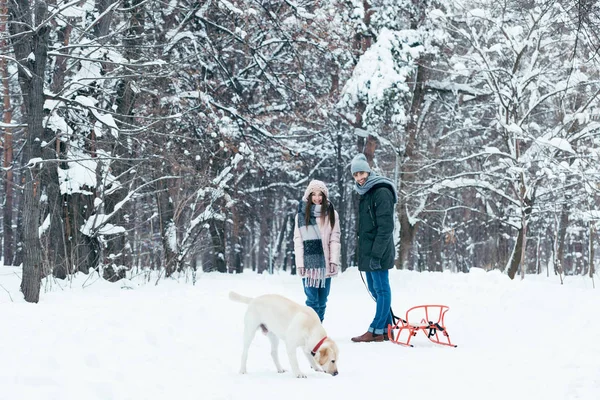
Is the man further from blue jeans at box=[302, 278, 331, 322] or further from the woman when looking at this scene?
blue jeans at box=[302, 278, 331, 322]

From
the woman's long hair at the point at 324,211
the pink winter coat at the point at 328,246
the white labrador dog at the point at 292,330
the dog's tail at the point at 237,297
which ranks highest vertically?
the woman's long hair at the point at 324,211

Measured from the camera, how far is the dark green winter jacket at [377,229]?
775 cm

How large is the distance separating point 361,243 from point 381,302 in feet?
2.47

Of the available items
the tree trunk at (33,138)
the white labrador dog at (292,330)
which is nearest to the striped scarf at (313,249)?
the white labrador dog at (292,330)

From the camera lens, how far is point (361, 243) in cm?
796

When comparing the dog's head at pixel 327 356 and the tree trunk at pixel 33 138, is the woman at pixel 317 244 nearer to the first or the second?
the dog's head at pixel 327 356

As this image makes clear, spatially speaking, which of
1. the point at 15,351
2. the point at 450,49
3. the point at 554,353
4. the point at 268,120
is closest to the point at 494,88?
the point at 450,49

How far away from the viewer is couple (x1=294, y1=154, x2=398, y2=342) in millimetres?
7754

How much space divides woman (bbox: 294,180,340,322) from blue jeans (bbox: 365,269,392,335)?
52 cm

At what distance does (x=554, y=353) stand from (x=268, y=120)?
1247cm

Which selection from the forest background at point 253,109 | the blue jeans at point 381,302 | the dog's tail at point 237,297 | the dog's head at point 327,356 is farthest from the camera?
the forest background at point 253,109

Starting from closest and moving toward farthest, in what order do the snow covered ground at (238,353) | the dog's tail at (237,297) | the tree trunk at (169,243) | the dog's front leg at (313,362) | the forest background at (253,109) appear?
the snow covered ground at (238,353), the dog's front leg at (313,362), the dog's tail at (237,297), the forest background at (253,109), the tree trunk at (169,243)

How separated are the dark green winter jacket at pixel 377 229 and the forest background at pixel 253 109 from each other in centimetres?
324

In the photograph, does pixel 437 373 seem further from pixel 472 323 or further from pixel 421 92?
pixel 421 92
